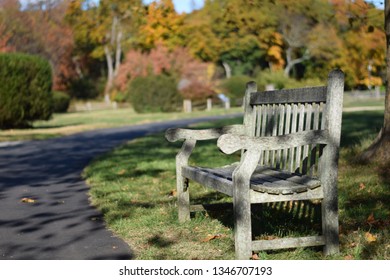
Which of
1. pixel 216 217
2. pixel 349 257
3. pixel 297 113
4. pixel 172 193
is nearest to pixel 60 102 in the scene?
pixel 172 193

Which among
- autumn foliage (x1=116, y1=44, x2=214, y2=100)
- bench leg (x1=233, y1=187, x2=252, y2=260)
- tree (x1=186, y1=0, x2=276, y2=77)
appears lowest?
bench leg (x1=233, y1=187, x2=252, y2=260)

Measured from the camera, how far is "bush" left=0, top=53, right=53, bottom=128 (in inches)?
911

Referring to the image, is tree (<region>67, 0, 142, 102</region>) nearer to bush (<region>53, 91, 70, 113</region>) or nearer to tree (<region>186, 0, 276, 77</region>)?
tree (<region>186, 0, 276, 77</region>)

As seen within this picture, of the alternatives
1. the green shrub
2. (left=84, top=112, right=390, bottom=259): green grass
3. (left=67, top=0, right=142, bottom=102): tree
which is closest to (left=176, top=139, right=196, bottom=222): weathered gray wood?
(left=84, top=112, right=390, bottom=259): green grass

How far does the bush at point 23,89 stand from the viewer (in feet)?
75.9

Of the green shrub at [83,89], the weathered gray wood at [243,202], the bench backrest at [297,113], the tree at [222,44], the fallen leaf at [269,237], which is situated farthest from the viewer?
the green shrub at [83,89]

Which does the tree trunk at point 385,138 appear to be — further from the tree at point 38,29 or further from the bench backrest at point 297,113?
the tree at point 38,29

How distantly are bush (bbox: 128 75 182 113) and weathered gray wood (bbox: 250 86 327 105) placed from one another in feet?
112

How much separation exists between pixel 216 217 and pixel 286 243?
1.82 m

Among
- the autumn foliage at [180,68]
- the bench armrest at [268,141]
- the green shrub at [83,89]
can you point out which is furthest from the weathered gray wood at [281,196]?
the green shrub at [83,89]

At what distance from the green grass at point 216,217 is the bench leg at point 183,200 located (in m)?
0.10

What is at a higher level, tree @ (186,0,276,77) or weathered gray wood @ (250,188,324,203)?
tree @ (186,0,276,77)

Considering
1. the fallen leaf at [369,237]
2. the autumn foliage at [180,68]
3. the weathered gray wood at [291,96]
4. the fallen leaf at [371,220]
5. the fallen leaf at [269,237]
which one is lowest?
the fallen leaf at [269,237]

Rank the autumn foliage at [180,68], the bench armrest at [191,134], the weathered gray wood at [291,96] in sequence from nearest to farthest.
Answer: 1. the weathered gray wood at [291,96]
2. the bench armrest at [191,134]
3. the autumn foliage at [180,68]
